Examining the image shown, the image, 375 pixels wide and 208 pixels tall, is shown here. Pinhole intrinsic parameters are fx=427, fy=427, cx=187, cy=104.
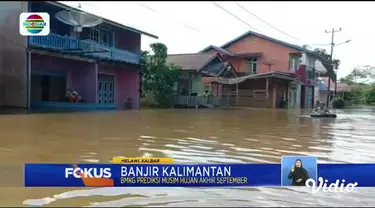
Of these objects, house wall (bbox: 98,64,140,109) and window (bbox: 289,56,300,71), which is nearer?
window (bbox: 289,56,300,71)

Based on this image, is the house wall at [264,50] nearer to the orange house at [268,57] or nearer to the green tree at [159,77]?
the orange house at [268,57]

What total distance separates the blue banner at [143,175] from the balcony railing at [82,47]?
11.3 metres

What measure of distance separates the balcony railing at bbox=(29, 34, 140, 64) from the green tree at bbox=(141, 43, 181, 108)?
88 cm

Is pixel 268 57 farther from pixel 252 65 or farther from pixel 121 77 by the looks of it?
pixel 121 77

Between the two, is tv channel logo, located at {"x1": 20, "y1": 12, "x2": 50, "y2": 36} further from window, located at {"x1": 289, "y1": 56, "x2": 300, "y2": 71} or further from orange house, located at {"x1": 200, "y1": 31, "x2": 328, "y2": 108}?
window, located at {"x1": 289, "y1": 56, "x2": 300, "y2": 71}

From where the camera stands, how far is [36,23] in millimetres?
3666

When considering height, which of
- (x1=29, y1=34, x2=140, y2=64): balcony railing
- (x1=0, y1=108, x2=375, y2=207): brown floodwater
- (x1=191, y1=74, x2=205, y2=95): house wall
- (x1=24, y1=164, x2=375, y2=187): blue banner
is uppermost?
(x1=29, y1=34, x2=140, y2=64): balcony railing

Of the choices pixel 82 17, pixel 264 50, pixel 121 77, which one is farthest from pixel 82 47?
pixel 82 17

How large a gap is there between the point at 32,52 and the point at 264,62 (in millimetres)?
8858

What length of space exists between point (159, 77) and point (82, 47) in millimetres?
4136

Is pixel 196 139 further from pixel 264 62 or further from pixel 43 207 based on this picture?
pixel 43 207

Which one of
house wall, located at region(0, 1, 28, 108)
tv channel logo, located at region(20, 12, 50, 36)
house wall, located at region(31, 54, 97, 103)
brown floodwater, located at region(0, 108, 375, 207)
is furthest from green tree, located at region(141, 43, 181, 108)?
tv channel logo, located at region(20, 12, 50, 36)

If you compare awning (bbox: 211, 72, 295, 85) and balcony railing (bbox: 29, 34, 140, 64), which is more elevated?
balcony railing (bbox: 29, 34, 140, 64)

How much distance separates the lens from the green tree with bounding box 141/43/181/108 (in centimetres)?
1330
